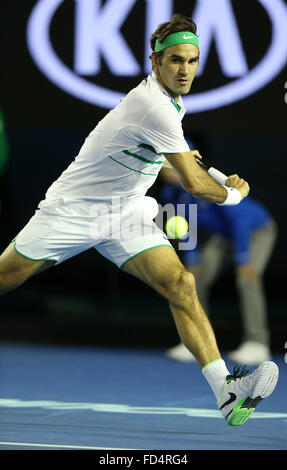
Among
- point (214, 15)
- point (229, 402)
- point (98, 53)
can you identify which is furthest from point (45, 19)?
point (229, 402)

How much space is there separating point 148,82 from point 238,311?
6469mm

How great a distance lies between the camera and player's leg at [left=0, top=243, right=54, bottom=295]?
5.55 m

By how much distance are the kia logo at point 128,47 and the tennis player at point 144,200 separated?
314 cm

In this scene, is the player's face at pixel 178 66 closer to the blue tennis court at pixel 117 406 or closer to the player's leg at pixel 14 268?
the player's leg at pixel 14 268

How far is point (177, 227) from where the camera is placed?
365 inches

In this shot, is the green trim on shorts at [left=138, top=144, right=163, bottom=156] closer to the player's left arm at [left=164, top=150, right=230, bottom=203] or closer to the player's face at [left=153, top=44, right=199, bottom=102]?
A: the player's left arm at [left=164, top=150, right=230, bottom=203]

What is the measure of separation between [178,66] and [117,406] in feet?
7.92

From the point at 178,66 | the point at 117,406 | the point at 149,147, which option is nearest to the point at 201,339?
the point at 149,147

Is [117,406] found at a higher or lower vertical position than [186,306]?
lower

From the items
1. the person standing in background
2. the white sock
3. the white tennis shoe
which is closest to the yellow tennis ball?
the person standing in background

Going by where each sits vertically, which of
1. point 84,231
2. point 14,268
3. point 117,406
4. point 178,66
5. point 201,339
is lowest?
point 117,406

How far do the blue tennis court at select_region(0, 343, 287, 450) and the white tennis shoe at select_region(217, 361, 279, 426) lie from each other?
200mm

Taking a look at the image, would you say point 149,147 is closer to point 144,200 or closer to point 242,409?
point 144,200
